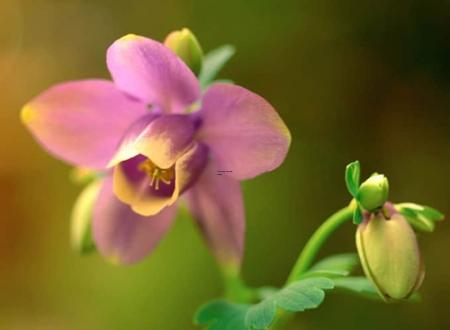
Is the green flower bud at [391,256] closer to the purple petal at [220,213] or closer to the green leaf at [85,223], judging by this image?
the purple petal at [220,213]

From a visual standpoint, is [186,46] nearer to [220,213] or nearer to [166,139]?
[166,139]

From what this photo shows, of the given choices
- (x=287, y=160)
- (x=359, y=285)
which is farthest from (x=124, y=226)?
(x=287, y=160)

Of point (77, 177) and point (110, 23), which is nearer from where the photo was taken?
point (77, 177)

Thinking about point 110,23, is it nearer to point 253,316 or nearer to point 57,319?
point 57,319

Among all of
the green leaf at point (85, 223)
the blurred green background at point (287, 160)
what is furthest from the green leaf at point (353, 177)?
the blurred green background at point (287, 160)

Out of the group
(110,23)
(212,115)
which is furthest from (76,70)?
(212,115)

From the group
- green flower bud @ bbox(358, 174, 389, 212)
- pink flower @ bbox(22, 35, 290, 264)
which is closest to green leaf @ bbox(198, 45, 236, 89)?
pink flower @ bbox(22, 35, 290, 264)

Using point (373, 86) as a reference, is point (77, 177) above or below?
above

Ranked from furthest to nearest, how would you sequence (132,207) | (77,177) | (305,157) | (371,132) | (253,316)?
(371,132) → (305,157) → (77,177) → (132,207) → (253,316)
